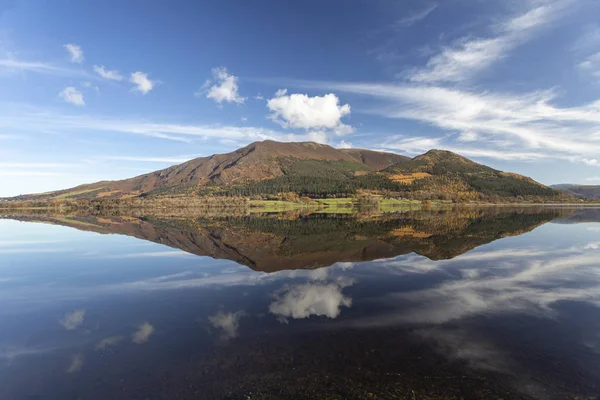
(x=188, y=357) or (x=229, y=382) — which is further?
(x=188, y=357)

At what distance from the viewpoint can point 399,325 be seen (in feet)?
55.2

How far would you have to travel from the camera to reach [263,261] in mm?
35562

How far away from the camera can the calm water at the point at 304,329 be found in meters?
11.4

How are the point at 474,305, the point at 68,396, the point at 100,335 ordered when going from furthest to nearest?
the point at 474,305 < the point at 100,335 < the point at 68,396

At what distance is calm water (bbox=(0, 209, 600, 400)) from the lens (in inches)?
450

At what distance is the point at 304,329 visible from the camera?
53.3 feet

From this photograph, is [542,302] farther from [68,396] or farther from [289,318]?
[68,396]

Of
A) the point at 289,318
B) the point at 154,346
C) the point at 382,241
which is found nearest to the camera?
the point at 154,346

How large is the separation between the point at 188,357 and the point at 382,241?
3942 centimetres

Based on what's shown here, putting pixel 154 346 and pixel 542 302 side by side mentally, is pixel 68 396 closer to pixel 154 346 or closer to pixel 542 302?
pixel 154 346

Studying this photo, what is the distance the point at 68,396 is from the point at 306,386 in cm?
796

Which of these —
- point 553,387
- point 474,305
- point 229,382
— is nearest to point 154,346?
point 229,382

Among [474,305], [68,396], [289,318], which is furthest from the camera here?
[474,305]

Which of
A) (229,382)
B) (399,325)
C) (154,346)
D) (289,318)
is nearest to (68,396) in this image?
(154,346)
